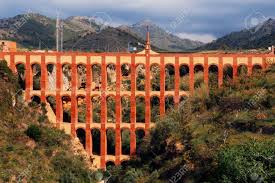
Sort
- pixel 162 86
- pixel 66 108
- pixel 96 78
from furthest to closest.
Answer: pixel 96 78 → pixel 66 108 → pixel 162 86

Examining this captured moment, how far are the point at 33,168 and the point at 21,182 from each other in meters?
3.78

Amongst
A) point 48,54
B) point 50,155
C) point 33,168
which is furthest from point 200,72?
point 33,168

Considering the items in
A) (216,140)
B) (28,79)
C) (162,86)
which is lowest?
(216,140)

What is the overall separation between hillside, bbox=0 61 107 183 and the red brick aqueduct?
2.01m

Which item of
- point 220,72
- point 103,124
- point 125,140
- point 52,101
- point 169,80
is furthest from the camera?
point 169,80

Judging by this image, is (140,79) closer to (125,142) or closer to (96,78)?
(96,78)

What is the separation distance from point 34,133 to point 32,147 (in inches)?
79.3

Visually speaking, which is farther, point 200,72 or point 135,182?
point 200,72

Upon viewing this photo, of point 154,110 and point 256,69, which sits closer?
point 256,69

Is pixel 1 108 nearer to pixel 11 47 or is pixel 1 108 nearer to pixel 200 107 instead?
pixel 11 47

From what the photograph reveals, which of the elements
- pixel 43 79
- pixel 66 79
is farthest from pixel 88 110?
pixel 66 79

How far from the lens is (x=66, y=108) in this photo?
275ft

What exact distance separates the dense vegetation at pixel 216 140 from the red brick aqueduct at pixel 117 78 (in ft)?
7.03

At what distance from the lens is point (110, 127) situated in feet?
251
